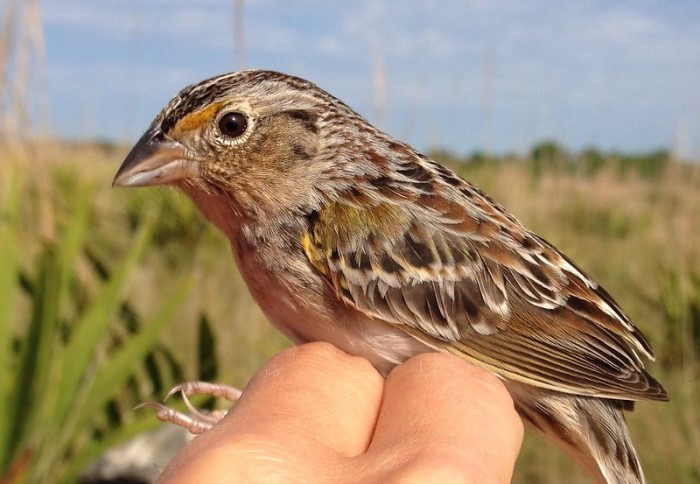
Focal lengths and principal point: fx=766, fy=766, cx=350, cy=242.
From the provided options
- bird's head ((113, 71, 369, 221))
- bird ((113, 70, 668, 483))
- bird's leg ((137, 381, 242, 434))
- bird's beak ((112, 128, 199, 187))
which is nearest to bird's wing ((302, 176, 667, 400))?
bird ((113, 70, 668, 483))

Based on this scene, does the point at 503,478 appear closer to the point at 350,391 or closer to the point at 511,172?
the point at 350,391

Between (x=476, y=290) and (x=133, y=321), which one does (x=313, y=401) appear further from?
(x=133, y=321)

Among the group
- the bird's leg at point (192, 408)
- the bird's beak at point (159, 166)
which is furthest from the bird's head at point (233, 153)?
the bird's leg at point (192, 408)

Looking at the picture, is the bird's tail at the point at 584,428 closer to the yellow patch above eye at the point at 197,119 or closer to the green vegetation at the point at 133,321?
the yellow patch above eye at the point at 197,119

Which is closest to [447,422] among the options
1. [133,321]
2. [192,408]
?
[192,408]

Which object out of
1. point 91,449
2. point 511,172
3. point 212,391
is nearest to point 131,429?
point 91,449

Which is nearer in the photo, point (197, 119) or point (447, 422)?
point (447, 422)

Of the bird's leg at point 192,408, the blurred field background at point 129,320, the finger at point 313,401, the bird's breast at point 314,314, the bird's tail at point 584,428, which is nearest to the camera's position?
the finger at point 313,401
